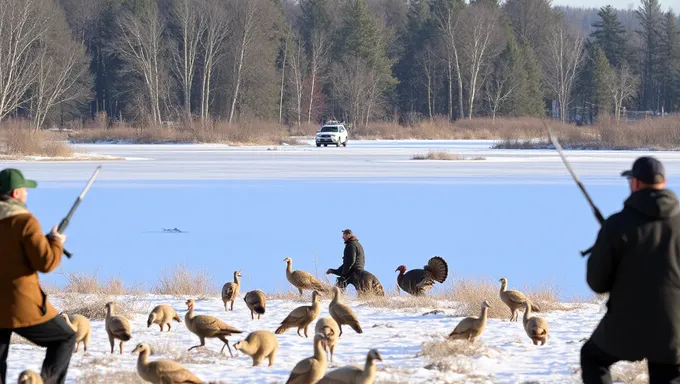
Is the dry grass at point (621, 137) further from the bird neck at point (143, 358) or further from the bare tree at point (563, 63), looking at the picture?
the bird neck at point (143, 358)

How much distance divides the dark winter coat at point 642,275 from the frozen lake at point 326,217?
9497mm

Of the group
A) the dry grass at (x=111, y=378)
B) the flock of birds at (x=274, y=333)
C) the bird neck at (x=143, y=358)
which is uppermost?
the bird neck at (x=143, y=358)

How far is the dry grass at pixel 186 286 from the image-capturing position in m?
13.2

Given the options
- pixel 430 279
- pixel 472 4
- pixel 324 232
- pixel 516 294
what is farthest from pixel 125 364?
pixel 472 4

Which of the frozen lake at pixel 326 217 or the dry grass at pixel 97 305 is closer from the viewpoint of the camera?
the dry grass at pixel 97 305

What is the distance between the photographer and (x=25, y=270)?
18.9 ft

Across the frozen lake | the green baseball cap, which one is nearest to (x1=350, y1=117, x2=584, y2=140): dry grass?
the frozen lake

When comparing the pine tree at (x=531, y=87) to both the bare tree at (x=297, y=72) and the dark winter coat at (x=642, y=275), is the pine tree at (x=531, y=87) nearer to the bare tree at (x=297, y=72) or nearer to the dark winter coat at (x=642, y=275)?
the bare tree at (x=297, y=72)

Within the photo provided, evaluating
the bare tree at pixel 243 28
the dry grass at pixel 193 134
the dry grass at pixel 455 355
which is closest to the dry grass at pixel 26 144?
the dry grass at pixel 193 134

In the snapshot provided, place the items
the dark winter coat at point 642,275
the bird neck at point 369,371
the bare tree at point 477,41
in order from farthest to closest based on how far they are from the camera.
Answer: the bare tree at point 477,41
the bird neck at point 369,371
the dark winter coat at point 642,275

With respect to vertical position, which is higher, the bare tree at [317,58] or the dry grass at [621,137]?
the bare tree at [317,58]

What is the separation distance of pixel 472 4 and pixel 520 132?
82.2ft

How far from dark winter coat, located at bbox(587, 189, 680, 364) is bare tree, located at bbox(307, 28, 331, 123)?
79.7 m

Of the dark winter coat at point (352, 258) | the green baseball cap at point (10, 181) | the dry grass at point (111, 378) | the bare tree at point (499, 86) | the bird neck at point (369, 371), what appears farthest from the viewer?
the bare tree at point (499, 86)
